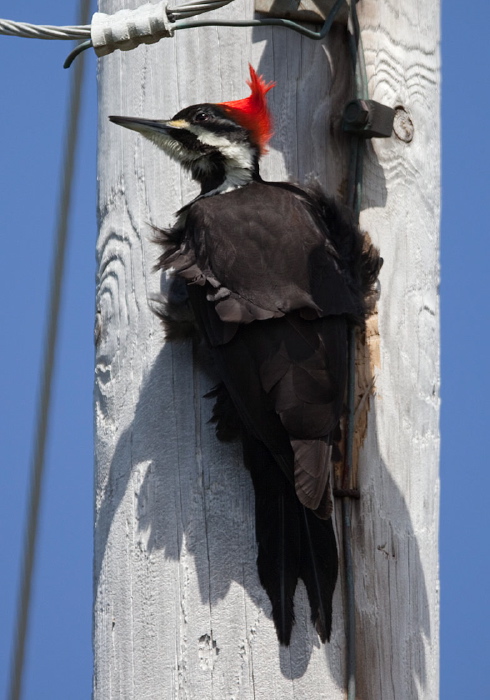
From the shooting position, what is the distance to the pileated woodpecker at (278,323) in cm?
232

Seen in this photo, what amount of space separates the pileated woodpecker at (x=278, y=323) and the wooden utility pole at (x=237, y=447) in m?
0.05

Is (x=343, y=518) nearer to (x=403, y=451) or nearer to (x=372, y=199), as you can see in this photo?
(x=403, y=451)

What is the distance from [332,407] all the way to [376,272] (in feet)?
1.40

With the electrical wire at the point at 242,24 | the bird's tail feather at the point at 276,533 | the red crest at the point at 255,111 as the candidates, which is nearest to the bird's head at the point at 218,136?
the red crest at the point at 255,111

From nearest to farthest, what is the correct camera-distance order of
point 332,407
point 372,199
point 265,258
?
point 332,407 → point 265,258 → point 372,199

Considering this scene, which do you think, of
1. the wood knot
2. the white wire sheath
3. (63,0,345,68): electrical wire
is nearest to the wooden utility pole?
the wood knot

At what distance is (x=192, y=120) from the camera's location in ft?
8.80

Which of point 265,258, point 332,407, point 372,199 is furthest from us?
point 372,199

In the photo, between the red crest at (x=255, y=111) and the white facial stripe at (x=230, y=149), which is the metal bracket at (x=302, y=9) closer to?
the red crest at (x=255, y=111)

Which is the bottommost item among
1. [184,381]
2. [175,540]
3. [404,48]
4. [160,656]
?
[160,656]

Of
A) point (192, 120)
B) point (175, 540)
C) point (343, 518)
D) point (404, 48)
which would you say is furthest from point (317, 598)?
point (404, 48)

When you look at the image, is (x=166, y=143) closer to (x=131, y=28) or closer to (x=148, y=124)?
(x=148, y=124)

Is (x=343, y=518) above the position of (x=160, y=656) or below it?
above

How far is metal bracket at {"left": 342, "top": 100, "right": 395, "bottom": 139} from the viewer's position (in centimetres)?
261
